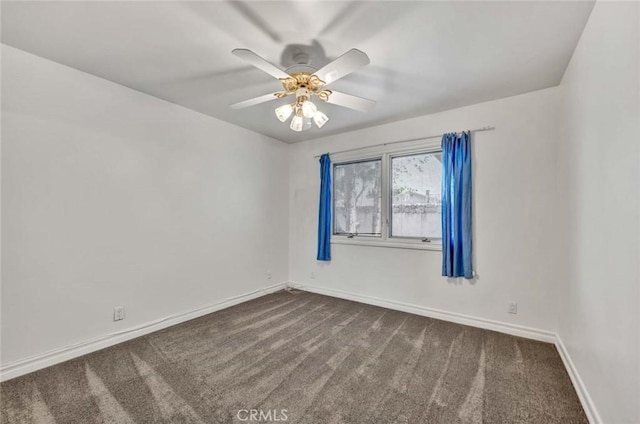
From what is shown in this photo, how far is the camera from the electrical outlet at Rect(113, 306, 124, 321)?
2.56 metres

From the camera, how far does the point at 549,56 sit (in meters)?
2.10

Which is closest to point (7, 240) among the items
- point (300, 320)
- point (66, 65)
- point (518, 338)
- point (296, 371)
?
point (66, 65)

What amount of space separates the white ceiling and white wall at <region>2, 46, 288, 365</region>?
36cm

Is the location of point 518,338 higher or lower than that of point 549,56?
lower

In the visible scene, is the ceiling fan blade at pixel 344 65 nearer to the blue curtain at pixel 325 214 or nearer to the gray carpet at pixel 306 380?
the gray carpet at pixel 306 380

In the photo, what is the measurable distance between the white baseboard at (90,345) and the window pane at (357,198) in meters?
2.13

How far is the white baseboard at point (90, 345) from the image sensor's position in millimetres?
2016

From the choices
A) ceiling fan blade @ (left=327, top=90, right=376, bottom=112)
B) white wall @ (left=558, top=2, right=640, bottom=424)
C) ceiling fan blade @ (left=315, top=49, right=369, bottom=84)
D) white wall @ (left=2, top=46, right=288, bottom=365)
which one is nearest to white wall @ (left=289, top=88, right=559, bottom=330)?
white wall @ (left=558, top=2, right=640, bottom=424)

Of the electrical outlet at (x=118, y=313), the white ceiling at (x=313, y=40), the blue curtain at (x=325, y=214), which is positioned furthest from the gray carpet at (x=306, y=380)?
the white ceiling at (x=313, y=40)

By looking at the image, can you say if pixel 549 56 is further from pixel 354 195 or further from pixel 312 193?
pixel 312 193

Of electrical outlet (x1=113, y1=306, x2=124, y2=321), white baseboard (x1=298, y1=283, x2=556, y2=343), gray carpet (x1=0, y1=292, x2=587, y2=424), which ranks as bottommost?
gray carpet (x1=0, y1=292, x2=587, y2=424)

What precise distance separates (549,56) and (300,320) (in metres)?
3.47

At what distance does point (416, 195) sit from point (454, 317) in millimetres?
1569

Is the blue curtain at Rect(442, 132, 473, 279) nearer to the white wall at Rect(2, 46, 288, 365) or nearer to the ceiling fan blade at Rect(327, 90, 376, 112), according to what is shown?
the ceiling fan blade at Rect(327, 90, 376, 112)
